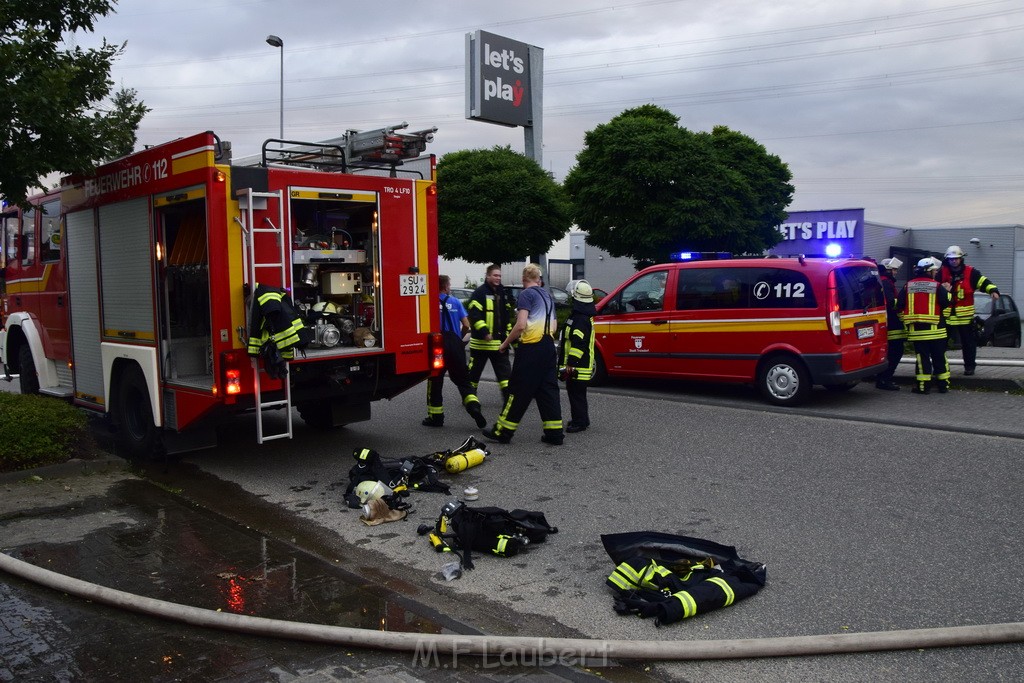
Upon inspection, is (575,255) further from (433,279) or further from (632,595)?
(632,595)

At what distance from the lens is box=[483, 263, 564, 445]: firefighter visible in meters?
8.41

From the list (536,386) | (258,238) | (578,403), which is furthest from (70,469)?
(578,403)

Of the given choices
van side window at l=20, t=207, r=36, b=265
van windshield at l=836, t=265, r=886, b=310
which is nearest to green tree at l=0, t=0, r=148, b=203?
van side window at l=20, t=207, r=36, b=265

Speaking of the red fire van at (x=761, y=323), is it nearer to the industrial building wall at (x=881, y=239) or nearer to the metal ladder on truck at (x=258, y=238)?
the metal ladder on truck at (x=258, y=238)

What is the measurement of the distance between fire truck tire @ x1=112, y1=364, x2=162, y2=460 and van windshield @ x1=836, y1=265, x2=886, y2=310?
7492mm

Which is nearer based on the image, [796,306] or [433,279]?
[433,279]

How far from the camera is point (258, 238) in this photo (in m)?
7.10

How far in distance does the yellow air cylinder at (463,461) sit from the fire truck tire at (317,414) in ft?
7.26

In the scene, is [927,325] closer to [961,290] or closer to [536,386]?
[961,290]

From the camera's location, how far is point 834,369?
1005 cm

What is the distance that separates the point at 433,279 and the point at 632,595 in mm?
4491

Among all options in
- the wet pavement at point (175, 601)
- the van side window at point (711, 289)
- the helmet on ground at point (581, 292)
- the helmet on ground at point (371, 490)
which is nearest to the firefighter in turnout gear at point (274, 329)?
the helmet on ground at point (371, 490)

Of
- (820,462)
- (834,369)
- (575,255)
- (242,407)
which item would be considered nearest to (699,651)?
(820,462)

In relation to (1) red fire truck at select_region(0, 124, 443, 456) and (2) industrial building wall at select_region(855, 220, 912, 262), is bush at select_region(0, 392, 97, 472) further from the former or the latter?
(2) industrial building wall at select_region(855, 220, 912, 262)
